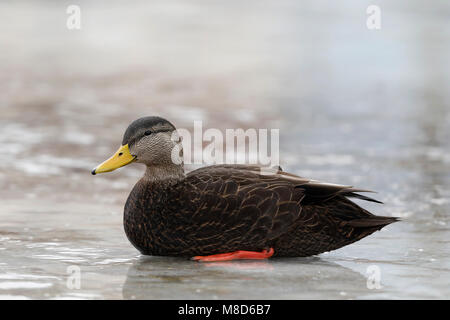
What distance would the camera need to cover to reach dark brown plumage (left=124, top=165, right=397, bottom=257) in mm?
5715

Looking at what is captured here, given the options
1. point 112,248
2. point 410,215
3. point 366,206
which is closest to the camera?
point 112,248

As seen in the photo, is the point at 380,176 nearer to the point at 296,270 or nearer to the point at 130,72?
the point at 296,270

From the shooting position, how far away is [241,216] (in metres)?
5.71

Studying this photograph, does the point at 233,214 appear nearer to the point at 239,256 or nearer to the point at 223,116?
the point at 239,256

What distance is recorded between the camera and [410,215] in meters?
7.55

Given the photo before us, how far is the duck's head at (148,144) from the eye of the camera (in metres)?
5.99

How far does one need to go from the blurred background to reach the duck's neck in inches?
21.8

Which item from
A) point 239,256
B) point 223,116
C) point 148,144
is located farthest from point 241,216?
point 223,116

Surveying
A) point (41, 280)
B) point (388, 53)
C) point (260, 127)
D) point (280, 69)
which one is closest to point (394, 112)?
point (260, 127)

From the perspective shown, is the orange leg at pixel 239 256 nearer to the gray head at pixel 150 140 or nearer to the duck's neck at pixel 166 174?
the duck's neck at pixel 166 174

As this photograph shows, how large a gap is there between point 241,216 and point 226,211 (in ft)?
0.35

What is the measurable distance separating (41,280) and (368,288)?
6.24ft

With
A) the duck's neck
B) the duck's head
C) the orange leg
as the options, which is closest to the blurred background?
the orange leg

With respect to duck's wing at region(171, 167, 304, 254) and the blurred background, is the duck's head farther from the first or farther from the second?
the blurred background
